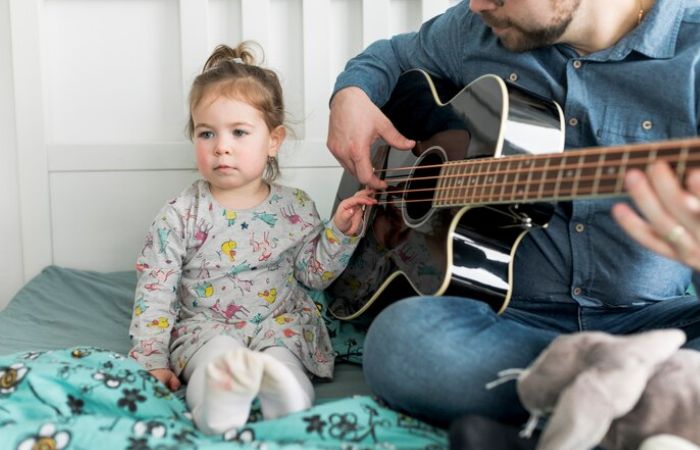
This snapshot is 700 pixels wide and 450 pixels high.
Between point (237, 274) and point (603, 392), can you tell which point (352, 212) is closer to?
point (237, 274)

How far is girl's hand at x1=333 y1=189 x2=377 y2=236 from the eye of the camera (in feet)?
4.54

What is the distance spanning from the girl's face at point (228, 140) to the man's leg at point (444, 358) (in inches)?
19.2

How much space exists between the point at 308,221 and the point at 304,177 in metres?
0.45

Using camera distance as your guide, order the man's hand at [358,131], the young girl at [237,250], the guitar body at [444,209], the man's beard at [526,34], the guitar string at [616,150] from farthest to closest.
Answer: the man's hand at [358,131] → the young girl at [237,250] → the man's beard at [526,34] → the guitar body at [444,209] → the guitar string at [616,150]

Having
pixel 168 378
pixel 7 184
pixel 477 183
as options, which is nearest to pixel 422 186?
pixel 477 183

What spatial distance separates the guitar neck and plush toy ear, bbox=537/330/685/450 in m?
0.16

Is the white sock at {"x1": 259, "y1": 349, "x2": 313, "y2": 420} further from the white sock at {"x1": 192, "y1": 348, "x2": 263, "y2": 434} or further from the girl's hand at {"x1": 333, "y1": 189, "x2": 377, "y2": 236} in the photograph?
the girl's hand at {"x1": 333, "y1": 189, "x2": 377, "y2": 236}

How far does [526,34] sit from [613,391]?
2.12 ft

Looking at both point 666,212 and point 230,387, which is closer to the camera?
point 666,212

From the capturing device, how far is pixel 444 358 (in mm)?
971

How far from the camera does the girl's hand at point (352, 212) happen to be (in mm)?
1385

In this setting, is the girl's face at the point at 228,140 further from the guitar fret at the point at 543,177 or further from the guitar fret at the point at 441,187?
the guitar fret at the point at 543,177

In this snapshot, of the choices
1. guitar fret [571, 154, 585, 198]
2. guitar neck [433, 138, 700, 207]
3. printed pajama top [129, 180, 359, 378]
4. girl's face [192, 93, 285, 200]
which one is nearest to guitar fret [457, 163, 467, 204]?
guitar neck [433, 138, 700, 207]

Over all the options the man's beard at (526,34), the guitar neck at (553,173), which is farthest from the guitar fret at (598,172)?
the man's beard at (526,34)
